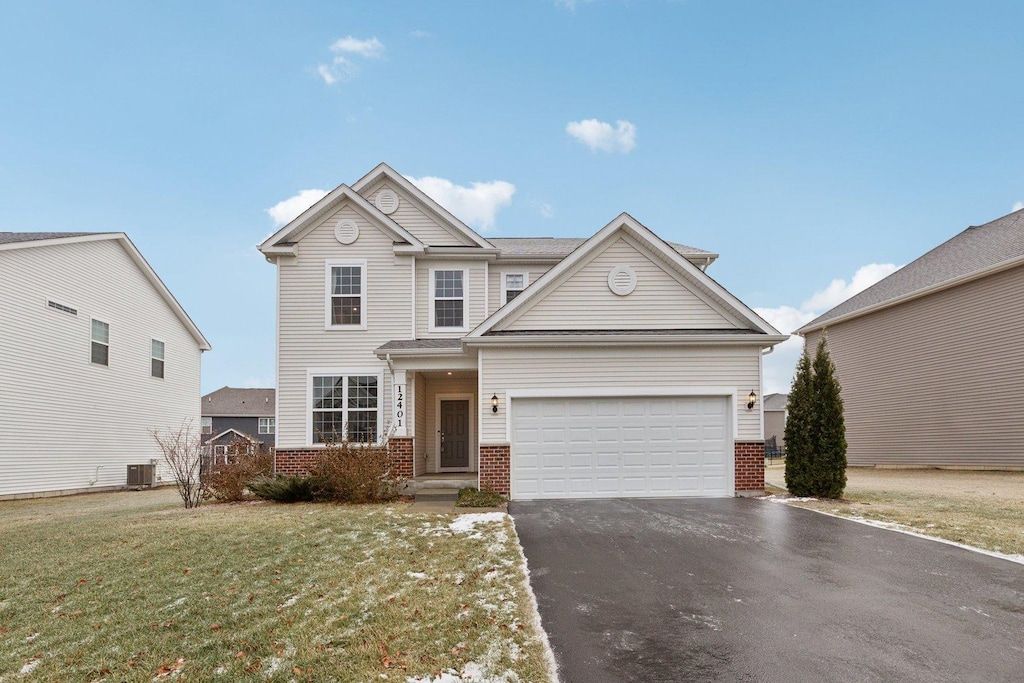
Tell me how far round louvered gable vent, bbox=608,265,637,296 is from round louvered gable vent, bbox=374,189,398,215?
22.6 feet

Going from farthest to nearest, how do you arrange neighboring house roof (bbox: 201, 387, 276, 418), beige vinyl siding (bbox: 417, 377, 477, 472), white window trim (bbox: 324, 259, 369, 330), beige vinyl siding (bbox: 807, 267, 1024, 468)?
neighboring house roof (bbox: 201, 387, 276, 418) → beige vinyl siding (bbox: 807, 267, 1024, 468) → beige vinyl siding (bbox: 417, 377, 477, 472) → white window trim (bbox: 324, 259, 369, 330)

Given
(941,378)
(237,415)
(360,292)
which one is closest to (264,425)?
(237,415)

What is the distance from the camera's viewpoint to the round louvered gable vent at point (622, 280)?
508 inches

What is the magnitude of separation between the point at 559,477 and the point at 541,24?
12.2 metres

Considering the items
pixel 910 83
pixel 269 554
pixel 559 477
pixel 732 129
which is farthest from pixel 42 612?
pixel 910 83

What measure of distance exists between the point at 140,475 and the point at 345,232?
1212 centimetres

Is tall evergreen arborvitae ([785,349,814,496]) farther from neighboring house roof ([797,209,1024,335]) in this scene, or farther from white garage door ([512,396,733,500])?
neighboring house roof ([797,209,1024,335])

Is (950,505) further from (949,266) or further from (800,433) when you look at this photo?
(949,266)

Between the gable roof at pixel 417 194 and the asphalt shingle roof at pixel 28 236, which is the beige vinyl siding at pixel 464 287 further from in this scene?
the asphalt shingle roof at pixel 28 236

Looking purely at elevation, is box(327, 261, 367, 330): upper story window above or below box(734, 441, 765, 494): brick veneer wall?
above

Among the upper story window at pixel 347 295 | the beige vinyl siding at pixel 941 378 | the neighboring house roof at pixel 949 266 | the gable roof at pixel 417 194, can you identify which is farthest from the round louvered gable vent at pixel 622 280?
the beige vinyl siding at pixel 941 378

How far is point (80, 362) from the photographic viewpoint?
18.1 m

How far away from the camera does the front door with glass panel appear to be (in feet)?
53.9

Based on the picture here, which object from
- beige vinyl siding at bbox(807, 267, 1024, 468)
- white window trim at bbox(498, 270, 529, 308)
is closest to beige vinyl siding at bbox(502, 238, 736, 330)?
white window trim at bbox(498, 270, 529, 308)
